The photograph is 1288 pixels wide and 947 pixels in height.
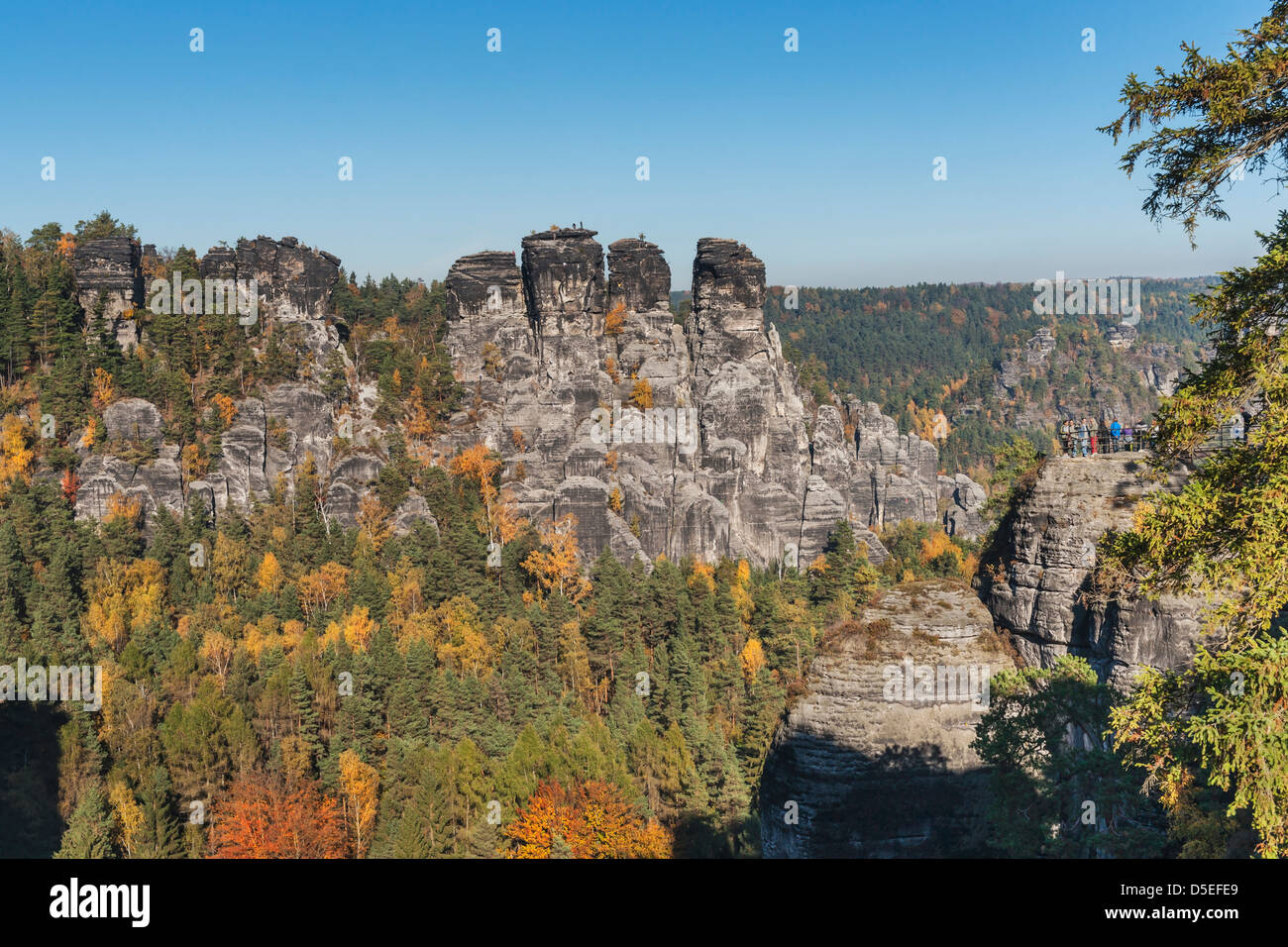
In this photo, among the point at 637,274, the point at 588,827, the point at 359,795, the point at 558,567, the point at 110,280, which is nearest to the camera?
the point at 588,827

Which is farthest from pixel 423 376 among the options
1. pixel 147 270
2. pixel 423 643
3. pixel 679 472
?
pixel 423 643

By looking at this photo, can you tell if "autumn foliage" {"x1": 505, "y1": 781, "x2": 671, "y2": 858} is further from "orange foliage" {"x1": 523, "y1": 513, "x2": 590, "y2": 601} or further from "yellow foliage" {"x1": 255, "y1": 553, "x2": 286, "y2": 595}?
"yellow foliage" {"x1": 255, "y1": 553, "x2": 286, "y2": 595}

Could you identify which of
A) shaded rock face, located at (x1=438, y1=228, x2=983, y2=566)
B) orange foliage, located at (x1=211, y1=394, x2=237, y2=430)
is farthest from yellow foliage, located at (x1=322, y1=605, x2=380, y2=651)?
orange foliage, located at (x1=211, y1=394, x2=237, y2=430)

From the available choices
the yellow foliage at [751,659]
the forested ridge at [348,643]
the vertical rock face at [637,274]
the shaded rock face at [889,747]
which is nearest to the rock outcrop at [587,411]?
the vertical rock face at [637,274]

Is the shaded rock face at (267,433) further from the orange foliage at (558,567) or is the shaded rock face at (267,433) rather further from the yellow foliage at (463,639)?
the yellow foliage at (463,639)

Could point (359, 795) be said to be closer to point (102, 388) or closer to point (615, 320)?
point (102, 388)

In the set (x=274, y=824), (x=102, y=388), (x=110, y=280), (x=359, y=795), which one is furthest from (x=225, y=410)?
(x=274, y=824)
